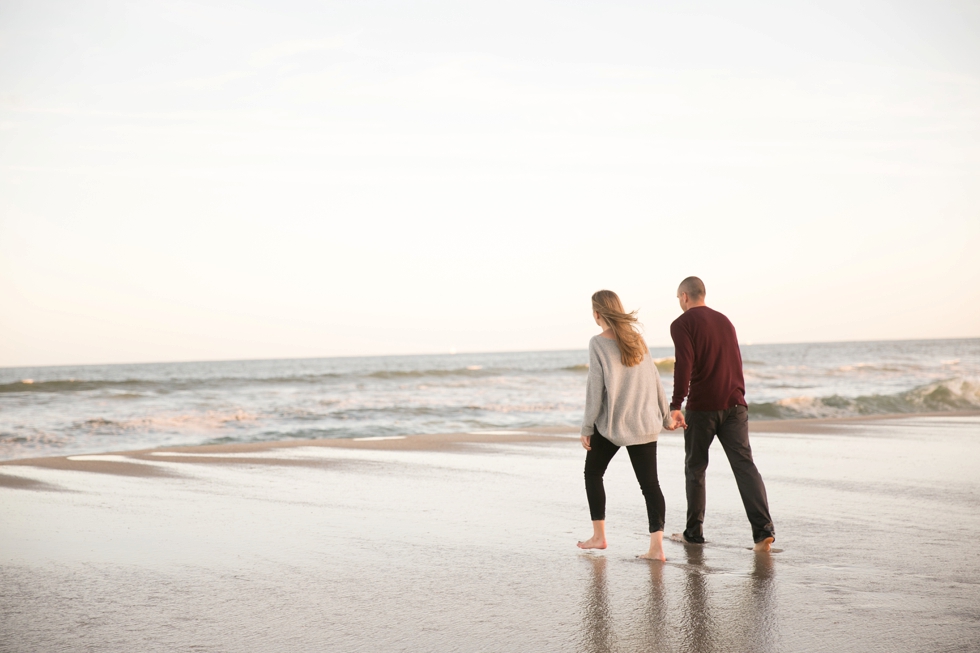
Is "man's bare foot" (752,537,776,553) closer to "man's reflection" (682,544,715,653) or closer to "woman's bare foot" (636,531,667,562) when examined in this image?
"man's reflection" (682,544,715,653)

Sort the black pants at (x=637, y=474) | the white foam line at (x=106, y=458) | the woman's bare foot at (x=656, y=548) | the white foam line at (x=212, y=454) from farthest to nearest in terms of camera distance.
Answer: the white foam line at (x=212, y=454)
the white foam line at (x=106, y=458)
the black pants at (x=637, y=474)
the woman's bare foot at (x=656, y=548)

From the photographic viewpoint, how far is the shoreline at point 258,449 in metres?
9.67

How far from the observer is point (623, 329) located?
500cm

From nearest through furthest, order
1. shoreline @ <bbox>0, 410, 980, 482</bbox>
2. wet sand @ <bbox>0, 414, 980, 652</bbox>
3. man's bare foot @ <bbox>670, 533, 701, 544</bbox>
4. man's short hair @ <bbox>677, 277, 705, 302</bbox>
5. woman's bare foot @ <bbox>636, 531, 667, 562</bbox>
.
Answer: wet sand @ <bbox>0, 414, 980, 652</bbox>, woman's bare foot @ <bbox>636, 531, 667, 562</bbox>, man's bare foot @ <bbox>670, 533, 701, 544</bbox>, man's short hair @ <bbox>677, 277, 705, 302</bbox>, shoreline @ <bbox>0, 410, 980, 482</bbox>

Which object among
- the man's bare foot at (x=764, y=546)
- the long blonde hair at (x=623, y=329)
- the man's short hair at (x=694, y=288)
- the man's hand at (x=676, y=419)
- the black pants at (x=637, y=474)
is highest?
the man's short hair at (x=694, y=288)

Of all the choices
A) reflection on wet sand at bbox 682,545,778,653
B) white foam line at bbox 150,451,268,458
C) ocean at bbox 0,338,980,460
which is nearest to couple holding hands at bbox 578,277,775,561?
reflection on wet sand at bbox 682,545,778,653

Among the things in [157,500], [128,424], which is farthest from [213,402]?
[157,500]

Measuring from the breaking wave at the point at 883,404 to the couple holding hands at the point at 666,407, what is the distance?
13176 mm

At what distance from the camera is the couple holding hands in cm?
501

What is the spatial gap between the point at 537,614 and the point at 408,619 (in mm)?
638

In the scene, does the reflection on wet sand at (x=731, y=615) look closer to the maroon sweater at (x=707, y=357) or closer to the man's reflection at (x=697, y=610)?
the man's reflection at (x=697, y=610)

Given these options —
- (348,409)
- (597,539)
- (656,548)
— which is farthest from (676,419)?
(348,409)

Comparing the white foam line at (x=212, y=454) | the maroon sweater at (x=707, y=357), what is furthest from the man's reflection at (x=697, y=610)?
the white foam line at (x=212, y=454)

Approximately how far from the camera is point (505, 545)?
530cm
